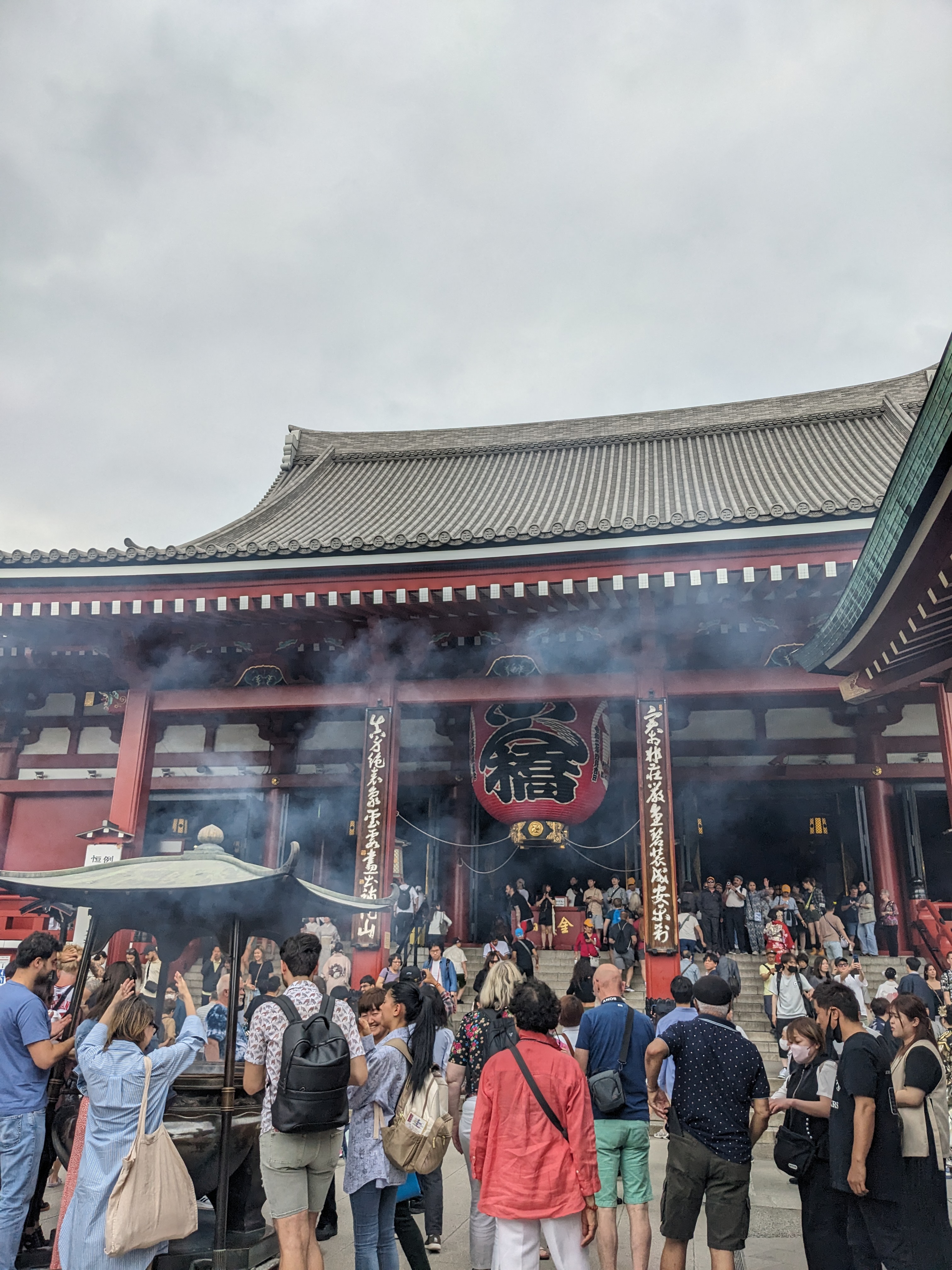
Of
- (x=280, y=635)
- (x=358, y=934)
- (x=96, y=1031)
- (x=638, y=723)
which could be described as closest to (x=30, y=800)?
(x=280, y=635)

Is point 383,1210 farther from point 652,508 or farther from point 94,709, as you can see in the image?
point 652,508

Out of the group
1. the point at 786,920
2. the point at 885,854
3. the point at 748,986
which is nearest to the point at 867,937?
the point at 786,920

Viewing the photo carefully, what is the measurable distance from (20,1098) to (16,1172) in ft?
1.13

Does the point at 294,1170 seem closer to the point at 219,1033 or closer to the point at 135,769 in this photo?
the point at 219,1033

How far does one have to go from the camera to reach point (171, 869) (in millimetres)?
5262

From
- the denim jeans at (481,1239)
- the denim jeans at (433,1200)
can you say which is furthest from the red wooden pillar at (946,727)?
the denim jeans at (481,1239)

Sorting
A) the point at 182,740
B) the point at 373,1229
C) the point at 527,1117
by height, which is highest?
the point at 182,740

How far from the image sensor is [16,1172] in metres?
4.29

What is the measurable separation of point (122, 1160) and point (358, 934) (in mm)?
6044

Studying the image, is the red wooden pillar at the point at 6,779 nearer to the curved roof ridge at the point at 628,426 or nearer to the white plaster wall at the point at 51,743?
the white plaster wall at the point at 51,743

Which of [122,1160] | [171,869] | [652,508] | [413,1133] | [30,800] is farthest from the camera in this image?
[652,508]

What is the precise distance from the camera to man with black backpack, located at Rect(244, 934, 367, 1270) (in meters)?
3.83

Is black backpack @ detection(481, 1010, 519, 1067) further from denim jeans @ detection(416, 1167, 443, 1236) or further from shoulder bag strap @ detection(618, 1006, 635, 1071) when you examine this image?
denim jeans @ detection(416, 1167, 443, 1236)

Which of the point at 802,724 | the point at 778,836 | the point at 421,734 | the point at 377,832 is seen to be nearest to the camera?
the point at 377,832
